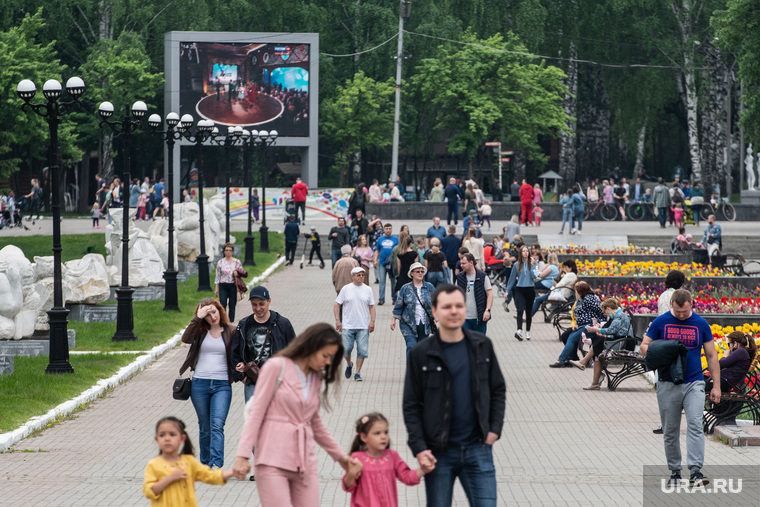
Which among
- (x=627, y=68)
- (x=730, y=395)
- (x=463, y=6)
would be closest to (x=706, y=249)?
(x=730, y=395)

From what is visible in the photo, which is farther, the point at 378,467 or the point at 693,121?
the point at 693,121

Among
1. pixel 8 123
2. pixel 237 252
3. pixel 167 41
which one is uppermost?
pixel 167 41

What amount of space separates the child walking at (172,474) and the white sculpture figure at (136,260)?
63.9 feet

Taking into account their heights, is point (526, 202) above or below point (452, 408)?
below

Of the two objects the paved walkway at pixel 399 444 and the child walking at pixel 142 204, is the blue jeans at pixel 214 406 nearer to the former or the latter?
the paved walkway at pixel 399 444

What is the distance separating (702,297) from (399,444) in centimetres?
1139

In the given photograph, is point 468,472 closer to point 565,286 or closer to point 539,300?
point 565,286

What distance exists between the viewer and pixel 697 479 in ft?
31.8

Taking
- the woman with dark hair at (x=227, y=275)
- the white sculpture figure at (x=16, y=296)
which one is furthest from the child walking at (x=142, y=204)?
the white sculpture figure at (x=16, y=296)

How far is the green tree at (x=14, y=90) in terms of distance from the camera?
49.3 m

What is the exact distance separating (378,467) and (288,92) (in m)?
43.7

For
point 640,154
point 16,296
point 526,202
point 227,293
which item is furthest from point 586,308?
point 640,154

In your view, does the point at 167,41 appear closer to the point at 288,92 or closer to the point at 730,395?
the point at 288,92

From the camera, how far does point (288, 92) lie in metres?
49.4
